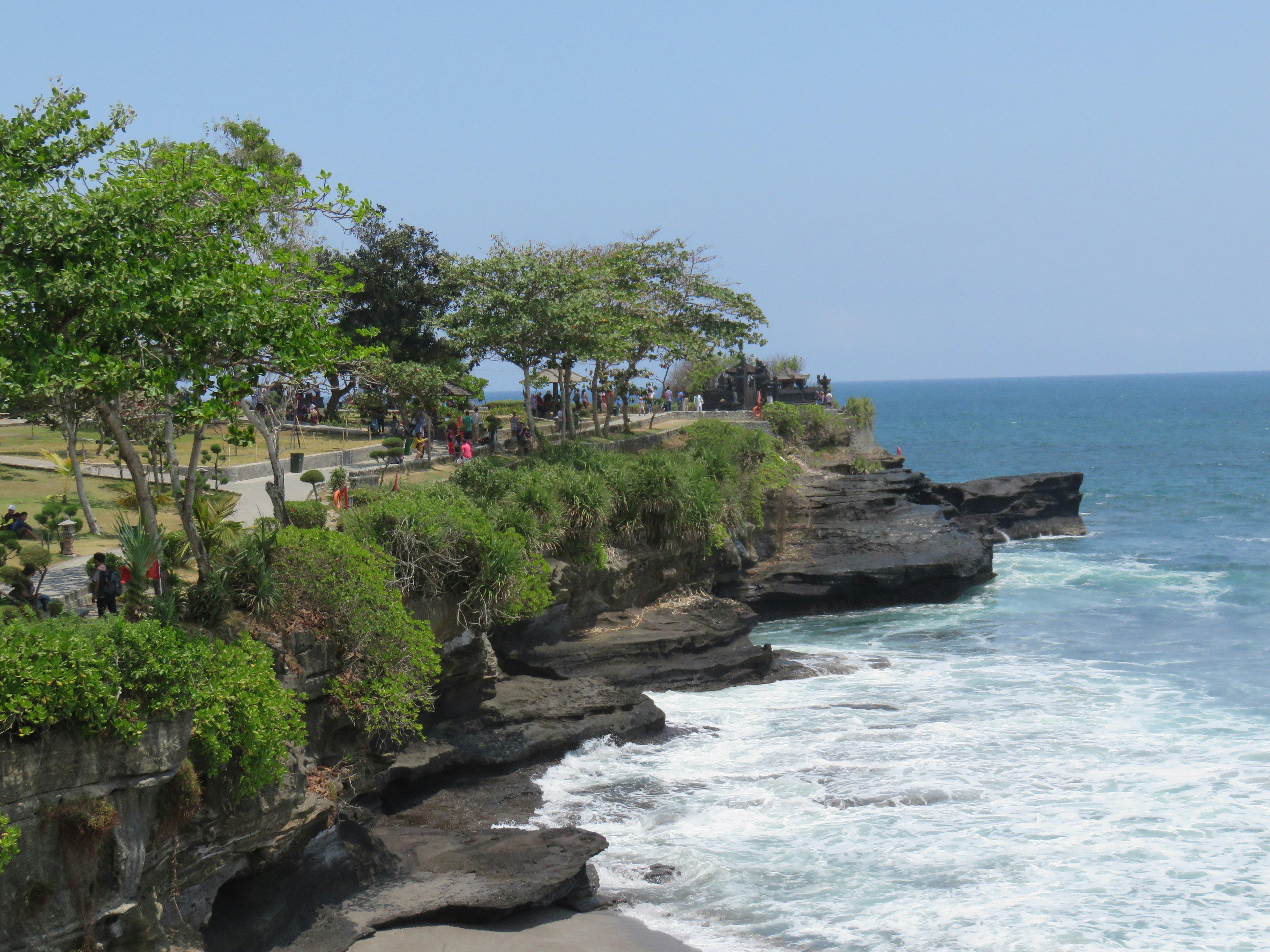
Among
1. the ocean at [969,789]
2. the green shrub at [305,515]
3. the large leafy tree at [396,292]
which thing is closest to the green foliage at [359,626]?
the ocean at [969,789]

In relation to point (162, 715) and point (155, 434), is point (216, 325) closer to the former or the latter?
point (162, 715)

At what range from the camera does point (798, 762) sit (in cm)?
2017

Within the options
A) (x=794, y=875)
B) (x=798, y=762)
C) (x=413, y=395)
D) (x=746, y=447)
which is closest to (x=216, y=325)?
(x=413, y=395)

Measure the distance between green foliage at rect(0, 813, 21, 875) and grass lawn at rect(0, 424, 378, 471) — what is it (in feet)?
78.7

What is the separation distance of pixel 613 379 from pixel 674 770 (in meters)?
25.0

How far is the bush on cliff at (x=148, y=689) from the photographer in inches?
440

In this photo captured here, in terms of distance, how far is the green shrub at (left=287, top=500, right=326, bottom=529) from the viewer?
21.5 m

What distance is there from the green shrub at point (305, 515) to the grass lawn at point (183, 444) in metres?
13.2

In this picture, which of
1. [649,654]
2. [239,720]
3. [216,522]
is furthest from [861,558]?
[239,720]

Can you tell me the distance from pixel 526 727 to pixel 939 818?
728 cm

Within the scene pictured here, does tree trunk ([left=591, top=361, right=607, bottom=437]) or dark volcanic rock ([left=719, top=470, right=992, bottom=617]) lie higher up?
tree trunk ([left=591, top=361, right=607, bottom=437])

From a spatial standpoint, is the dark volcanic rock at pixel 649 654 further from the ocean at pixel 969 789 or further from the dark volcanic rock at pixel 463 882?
the dark volcanic rock at pixel 463 882

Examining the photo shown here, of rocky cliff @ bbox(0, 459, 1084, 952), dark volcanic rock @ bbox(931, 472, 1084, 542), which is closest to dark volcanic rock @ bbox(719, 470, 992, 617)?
rocky cliff @ bbox(0, 459, 1084, 952)

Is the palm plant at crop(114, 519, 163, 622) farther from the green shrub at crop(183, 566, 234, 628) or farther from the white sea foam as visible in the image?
the white sea foam
